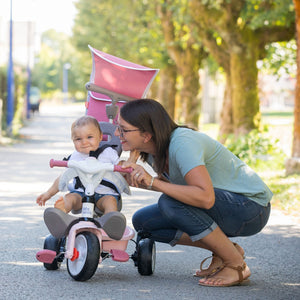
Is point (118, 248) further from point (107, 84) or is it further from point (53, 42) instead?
point (53, 42)

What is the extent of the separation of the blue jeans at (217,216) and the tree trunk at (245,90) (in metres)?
12.6

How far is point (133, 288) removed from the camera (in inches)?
192

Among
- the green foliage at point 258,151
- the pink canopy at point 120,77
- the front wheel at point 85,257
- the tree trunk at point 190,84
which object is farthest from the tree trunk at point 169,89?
the front wheel at point 85,257

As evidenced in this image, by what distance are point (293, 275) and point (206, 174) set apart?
1.40 m

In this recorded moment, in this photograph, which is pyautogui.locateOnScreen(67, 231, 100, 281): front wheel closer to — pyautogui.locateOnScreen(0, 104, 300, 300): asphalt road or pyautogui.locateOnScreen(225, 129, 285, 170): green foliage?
pyautogui.locateOnScreen(0, 104, 300, 300): asphalt road

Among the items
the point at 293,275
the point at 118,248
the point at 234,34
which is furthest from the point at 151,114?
the point at 234,34

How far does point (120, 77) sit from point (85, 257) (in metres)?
1.82

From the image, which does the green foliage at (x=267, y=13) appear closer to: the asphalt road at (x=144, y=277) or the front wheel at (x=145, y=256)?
the asphalt road at (x=144, y=277)

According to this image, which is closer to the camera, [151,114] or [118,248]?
[151,114]

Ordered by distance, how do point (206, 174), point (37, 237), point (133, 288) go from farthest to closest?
1. point (37, 237)
2. point (133, 288)
3. point (206, 174)

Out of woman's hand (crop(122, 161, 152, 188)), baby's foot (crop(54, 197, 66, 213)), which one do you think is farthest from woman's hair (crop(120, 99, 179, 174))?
baby's foot (crop(54, 197, 66, 213))

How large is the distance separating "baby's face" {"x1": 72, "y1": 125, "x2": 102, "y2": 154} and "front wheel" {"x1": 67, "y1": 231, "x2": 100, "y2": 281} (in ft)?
2.14

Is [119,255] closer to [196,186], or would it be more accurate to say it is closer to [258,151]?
[196,186]

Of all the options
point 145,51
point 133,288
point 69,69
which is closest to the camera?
point 133,288
